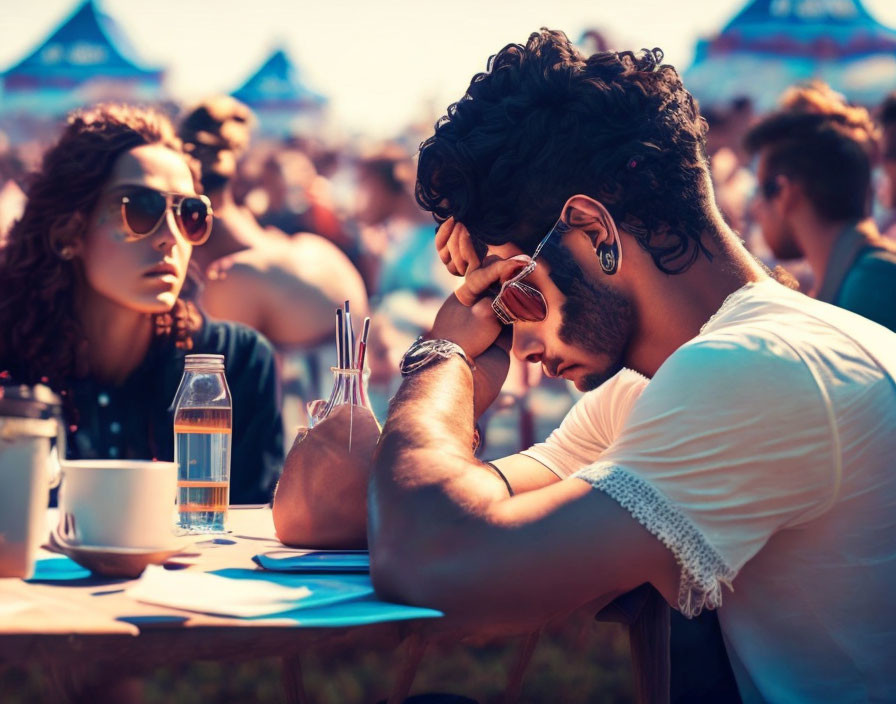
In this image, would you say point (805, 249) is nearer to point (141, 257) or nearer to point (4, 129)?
point (141, 257)

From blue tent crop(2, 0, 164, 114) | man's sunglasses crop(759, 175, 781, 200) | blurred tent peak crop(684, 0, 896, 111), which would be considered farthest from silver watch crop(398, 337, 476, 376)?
blue tent crop(2, 0, 164, 114)

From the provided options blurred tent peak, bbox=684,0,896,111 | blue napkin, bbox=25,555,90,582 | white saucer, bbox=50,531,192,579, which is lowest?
blue napkin, bbox=25,555,90,582

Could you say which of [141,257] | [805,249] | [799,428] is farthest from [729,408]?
[805,249]

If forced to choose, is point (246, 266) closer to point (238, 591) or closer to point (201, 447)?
point (201, 447)

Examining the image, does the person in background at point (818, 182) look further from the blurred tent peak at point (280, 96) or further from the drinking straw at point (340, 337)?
the blurred tent peak at point (280, 96)

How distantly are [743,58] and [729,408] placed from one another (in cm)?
955

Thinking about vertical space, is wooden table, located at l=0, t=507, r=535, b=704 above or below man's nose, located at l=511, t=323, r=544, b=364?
below

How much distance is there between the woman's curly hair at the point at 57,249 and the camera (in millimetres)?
2891

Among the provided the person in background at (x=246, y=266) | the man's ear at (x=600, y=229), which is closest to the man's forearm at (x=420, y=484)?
the man's ear at (x=600, y=229)

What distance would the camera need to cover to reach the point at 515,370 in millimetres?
5223

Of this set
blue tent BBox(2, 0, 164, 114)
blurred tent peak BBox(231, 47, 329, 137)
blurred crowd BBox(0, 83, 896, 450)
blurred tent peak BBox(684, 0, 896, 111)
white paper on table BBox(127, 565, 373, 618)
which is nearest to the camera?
white paper on table BBox(127, 565, 373, 618)

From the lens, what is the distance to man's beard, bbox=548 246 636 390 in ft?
6.01

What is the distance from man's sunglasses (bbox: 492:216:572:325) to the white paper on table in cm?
59

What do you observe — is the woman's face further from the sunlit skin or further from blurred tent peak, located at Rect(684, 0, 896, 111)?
blurred tent peak, located at Rect(684, 0, 896, 111)
